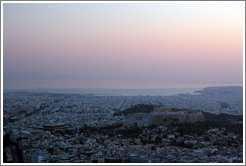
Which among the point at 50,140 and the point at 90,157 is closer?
the point at 90,157

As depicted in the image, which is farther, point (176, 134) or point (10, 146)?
point (176, 134)

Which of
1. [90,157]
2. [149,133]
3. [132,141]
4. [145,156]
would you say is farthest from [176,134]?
[90,157]

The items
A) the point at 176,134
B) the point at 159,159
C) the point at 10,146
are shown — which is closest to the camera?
the point at 159,159

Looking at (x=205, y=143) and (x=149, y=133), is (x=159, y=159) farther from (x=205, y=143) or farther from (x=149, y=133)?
(x=149, y=133)

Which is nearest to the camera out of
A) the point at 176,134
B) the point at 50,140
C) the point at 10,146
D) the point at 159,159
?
the point at 159,159

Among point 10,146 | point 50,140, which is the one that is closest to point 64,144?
point 50,140

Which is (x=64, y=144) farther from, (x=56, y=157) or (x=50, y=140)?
(x=56, y=157)

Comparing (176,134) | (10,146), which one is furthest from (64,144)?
(176,134)

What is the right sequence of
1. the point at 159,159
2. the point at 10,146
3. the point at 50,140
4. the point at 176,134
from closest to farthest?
the point at 159,159
the point at 10,146
the point at 50,140
the point at 176,134

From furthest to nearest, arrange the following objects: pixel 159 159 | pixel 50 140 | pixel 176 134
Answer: pixel 176 134
pixel 50 140
pixel 159 159
